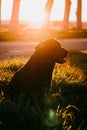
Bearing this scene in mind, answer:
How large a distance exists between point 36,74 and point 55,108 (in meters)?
0.80

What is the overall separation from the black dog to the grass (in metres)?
0.26

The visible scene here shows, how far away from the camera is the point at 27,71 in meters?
7.89

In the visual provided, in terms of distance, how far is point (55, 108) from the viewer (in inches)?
298

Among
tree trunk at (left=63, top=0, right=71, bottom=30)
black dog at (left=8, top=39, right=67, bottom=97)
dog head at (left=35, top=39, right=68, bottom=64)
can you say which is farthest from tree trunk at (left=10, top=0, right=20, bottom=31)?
black dog at (left=8, top=39, right=67, bottom=97)

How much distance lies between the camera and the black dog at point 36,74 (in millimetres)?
7906

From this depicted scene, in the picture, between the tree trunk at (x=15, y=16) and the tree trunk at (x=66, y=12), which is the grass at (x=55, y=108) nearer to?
the tree trunk at (x=15, y=16)

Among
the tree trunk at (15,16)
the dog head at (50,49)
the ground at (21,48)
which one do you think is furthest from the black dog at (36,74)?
the tree trunk at (15,16)

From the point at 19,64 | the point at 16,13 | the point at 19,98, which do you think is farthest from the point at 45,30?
the point at 19,98

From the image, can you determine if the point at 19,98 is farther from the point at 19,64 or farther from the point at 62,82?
the point at 19,64

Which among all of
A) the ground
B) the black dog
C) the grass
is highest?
the black dog

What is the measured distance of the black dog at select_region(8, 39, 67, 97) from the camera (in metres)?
7.91

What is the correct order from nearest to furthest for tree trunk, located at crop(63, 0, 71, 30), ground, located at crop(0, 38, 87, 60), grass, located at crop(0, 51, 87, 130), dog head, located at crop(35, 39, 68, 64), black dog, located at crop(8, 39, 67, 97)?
grass, located at crop(0, 51, 87, 130)
black dog, located at crop(8, 39, 67, 97)
dog head, located at crop(35, 39, 68, 64)
ground, located at crop(0, 38, 87, 60)
tree trunk, located at crop(63, 0, 71, 30)

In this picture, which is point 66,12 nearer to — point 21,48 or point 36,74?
point 21,48

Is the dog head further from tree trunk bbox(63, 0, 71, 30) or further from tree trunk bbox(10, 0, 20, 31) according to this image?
tree trunk bbox(63, 0, 71, 30)
